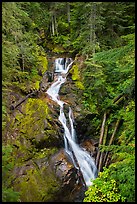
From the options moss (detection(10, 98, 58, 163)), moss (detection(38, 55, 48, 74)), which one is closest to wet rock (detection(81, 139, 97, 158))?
moss (detection(10, 98, 58, 163))

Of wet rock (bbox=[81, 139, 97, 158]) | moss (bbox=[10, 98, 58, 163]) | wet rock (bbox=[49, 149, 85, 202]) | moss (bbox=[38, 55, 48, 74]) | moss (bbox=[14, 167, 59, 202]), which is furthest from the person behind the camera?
moss (bbox=[38, 55, 48, 74])

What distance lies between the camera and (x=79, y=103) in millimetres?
14320

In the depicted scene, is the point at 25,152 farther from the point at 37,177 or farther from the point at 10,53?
the point at 10,53

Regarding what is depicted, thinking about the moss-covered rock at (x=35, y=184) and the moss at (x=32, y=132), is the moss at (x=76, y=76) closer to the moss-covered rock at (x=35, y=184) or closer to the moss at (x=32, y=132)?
the moss at (x=32, y=132)

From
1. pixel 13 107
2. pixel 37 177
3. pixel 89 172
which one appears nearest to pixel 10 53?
pixel 13 107

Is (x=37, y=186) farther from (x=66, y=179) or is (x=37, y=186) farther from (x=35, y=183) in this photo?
(x=66, y=179)

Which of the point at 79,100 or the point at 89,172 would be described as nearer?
the point at 89,172

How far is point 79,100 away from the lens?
572 inches

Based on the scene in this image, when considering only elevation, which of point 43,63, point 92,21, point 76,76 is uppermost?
point 92,21

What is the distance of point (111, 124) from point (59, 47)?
34.5ft

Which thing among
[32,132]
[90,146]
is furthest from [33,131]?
[90,146]

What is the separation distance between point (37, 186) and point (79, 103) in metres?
6.08

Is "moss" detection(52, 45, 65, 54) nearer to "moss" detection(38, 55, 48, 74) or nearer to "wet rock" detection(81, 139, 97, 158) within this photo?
"moss" detection(38, 55, 48, 74)

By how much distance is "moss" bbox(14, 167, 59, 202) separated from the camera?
9570 mm
